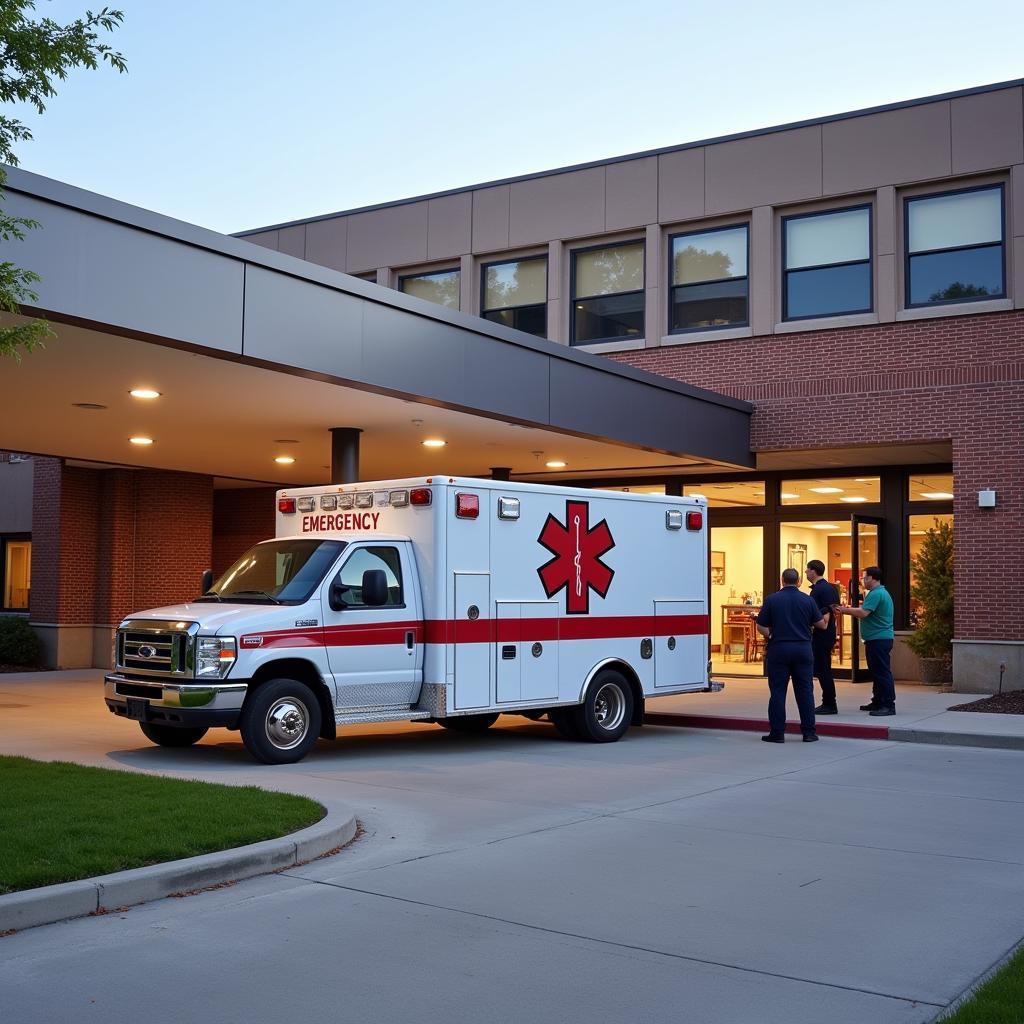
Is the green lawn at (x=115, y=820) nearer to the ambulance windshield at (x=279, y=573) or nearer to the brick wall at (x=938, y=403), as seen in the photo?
the ambulance windshield at (x=279, y=573)

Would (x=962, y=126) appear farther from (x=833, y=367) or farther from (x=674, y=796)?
(x=674, y=796)

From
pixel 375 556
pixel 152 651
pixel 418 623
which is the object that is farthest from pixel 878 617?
pixel 152 651

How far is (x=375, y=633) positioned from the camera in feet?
41.1

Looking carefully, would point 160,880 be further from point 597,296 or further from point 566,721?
point 597,296

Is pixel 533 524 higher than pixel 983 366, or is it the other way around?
pixel 983 366

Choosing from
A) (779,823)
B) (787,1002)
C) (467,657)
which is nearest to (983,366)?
(467,657)

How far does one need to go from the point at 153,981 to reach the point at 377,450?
611 inches

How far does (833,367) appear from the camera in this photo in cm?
2120

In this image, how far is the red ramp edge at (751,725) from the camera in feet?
48.9

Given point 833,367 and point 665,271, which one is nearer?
point 833,367

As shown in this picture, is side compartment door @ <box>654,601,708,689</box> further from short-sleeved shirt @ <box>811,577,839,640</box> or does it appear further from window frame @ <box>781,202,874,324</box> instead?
window frame @ <box>781,202,874,324</box>

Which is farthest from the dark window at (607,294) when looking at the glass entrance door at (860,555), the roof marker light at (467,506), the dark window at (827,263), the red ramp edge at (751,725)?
the roof marker light at (467,506)

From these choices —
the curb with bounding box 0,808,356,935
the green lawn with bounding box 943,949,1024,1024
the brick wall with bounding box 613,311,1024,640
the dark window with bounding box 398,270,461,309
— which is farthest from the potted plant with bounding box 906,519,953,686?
the green lawn with bounding box 943,949,1024,1024

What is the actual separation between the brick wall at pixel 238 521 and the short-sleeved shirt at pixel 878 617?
16.1 meters
